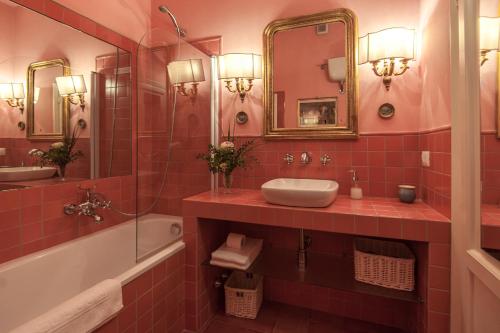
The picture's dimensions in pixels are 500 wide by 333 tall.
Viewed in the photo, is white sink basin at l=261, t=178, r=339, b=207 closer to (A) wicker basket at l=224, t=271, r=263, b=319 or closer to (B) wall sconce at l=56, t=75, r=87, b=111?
(A) wicker basket at l=224, t=271, r=263, b=319

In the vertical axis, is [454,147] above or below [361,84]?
below

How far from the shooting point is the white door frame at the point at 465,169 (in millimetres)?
1061

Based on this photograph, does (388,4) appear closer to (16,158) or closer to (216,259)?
(216,259)

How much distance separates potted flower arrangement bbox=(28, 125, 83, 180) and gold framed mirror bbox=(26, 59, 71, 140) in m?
0.05

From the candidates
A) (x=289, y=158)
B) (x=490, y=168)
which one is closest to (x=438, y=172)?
(x=490, y=168)

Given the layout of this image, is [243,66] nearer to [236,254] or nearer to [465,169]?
[236,254]

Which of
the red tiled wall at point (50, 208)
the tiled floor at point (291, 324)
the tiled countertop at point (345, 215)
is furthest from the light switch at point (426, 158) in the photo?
the red tiled wall at point (50, 208)

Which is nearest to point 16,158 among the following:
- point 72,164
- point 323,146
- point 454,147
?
point 72,164

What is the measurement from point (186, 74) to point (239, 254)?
142 cm

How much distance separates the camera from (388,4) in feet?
5.85

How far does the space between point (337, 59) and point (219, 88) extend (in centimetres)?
98

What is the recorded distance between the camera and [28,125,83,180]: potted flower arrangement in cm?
166

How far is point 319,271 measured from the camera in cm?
173

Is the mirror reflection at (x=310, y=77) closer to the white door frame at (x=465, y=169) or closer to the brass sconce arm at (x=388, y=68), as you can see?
the brass sconce arm at (x=388, y=68)
